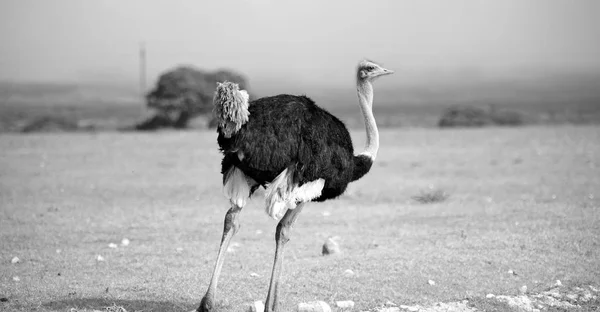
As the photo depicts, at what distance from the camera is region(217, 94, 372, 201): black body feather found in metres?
6.38

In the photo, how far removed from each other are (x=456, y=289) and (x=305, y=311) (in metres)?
1.78

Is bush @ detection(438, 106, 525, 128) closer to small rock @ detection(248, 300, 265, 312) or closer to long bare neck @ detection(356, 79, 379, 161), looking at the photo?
long bare neck @ detection(356, 79, 379, 161)

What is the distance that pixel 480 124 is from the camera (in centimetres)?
3975

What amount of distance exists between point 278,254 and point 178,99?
114ft

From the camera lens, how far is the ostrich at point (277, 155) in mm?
6336

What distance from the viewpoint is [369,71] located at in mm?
7621

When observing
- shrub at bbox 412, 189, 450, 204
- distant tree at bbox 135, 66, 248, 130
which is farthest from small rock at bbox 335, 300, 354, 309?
distant tree at bbox 135, 66, 248, 130

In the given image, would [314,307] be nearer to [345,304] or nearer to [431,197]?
[345,304]

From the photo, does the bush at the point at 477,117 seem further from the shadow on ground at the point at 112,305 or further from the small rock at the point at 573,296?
the shadow on ground at the point at 112,305

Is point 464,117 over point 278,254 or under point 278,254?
under

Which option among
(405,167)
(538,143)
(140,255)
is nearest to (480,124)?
(538,143)

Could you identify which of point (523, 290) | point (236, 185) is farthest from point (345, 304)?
point (523, 290)

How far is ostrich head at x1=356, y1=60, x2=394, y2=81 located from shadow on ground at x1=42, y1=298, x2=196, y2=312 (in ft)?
8.57

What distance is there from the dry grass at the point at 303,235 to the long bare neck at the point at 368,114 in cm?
135
